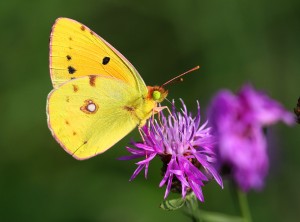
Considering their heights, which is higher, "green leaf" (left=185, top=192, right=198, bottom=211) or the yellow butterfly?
the yellow butterfly

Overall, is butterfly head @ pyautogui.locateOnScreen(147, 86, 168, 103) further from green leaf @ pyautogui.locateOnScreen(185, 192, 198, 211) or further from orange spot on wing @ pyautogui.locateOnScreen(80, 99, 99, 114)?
green leaf @ pyautogui.locateOnScreen(185, 192, 198, 211)

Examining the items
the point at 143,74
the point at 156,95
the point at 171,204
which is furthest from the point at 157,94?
the point at 143,74

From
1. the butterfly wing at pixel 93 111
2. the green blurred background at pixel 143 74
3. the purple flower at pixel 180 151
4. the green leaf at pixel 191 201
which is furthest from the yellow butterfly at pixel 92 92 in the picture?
the green blurred background at pixel 143 74

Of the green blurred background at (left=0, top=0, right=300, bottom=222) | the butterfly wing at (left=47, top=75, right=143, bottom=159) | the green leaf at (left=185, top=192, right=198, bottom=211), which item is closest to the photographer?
the green leaf at (left=185, top=192, right=198, bottom=211)

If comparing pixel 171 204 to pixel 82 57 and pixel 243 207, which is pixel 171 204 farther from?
pixel 82 57

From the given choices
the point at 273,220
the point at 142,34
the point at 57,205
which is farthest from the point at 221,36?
the point at 57,205

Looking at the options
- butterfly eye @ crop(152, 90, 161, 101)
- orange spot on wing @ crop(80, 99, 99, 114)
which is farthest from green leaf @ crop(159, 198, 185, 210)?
orange spot on wing @ crop(80, 99, 99, 114)

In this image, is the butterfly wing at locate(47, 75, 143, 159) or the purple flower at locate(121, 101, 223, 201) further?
the butterfly wing at locate(47, 75, 143, 159)
